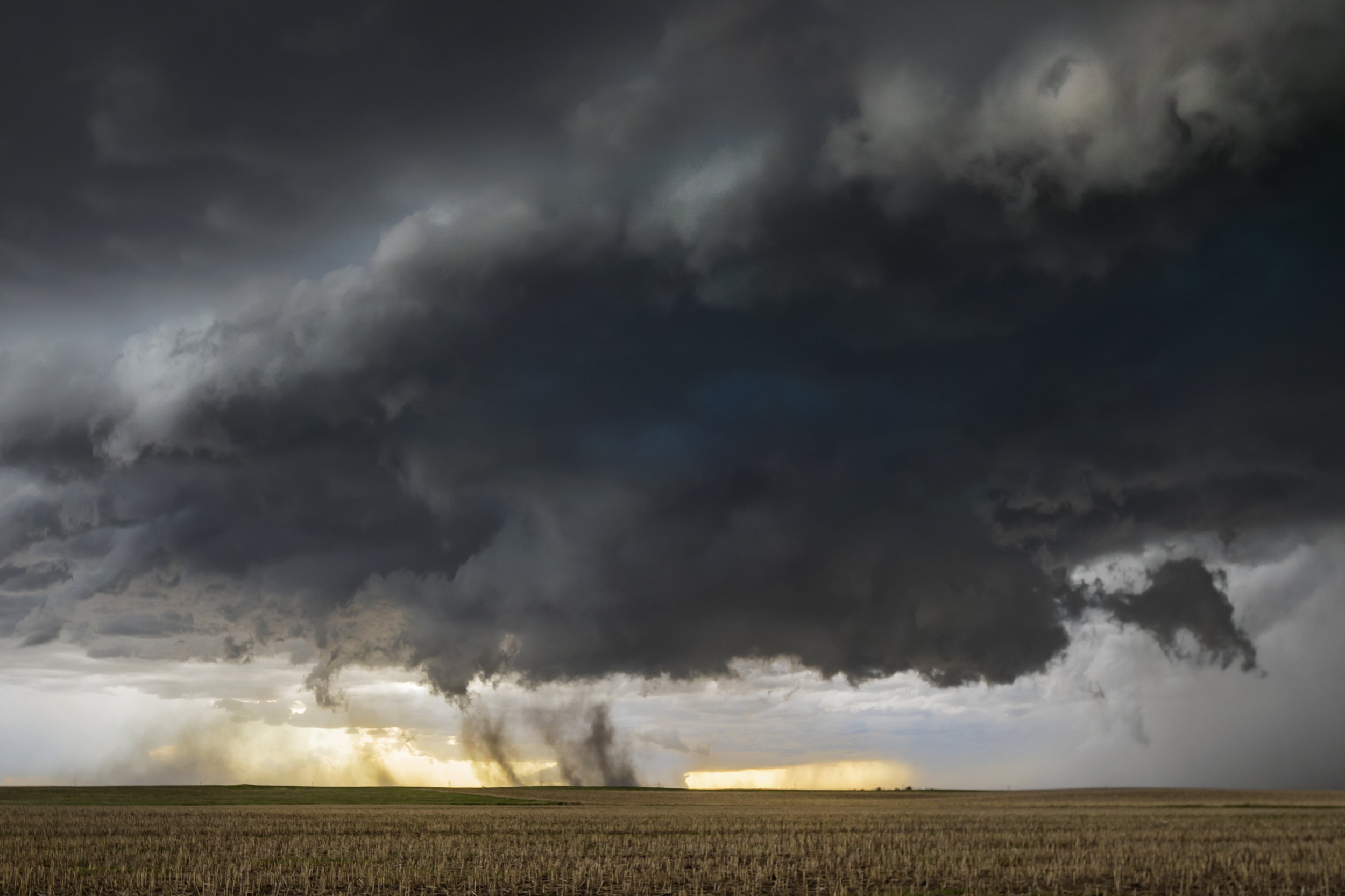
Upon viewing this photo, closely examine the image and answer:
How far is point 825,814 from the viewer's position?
83.8 meters

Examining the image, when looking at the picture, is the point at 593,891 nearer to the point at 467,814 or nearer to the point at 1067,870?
the point at 1067,870

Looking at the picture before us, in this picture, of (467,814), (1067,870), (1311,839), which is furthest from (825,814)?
(1067,870)

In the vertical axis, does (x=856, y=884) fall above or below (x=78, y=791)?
above

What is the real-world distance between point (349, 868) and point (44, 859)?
14.1 metres

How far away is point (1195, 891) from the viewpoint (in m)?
30.9

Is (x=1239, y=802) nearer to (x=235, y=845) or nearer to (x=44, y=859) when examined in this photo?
(x=235, y=845)

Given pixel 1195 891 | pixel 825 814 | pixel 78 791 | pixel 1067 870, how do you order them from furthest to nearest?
pixel 78 791, pixel 825 814, pixel 1067 870, pixel 1195 891

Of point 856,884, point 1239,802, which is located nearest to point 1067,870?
point 856,884

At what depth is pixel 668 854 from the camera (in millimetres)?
42250

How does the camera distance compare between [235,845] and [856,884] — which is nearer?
[856,884]

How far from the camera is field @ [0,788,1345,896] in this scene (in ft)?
106

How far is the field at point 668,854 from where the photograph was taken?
1271 inches

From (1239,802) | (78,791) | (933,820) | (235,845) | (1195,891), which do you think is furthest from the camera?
(78,791)

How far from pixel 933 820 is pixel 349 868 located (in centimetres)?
4820
